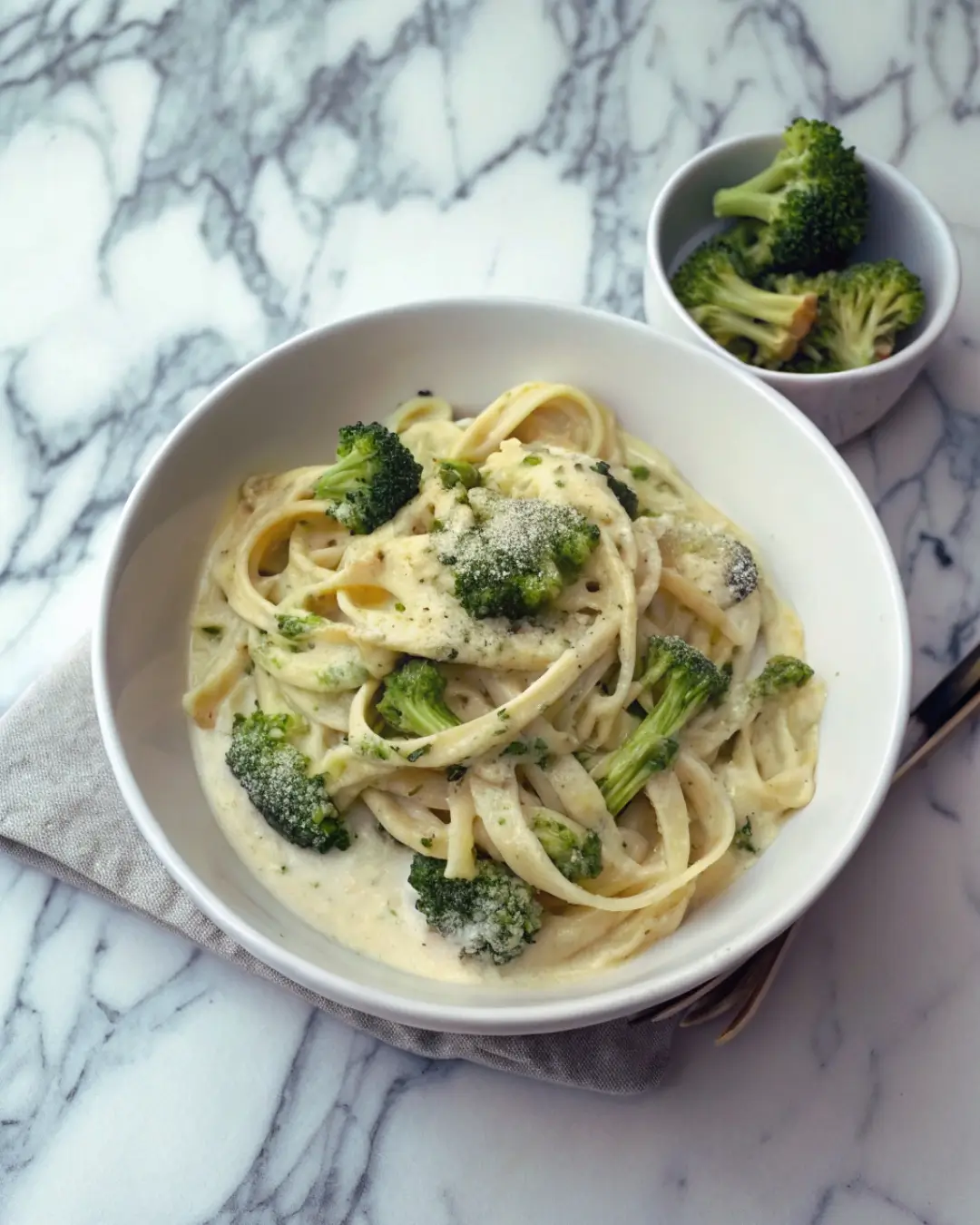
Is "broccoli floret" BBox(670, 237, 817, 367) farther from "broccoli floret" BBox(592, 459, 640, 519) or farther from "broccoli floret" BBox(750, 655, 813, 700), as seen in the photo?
"broccoli floret" BBox(750, 655, 813, 700)

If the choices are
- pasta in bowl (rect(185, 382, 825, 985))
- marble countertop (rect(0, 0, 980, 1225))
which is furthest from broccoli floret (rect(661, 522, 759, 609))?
marble countertop (rect(0, 0, 980, 1225))

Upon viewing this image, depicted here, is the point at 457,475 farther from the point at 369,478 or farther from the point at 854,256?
the point at 854,256

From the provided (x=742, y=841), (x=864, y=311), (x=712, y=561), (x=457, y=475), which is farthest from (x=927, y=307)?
(x=742, y=841)

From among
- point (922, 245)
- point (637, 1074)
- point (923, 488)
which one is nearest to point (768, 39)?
point (922, 245)

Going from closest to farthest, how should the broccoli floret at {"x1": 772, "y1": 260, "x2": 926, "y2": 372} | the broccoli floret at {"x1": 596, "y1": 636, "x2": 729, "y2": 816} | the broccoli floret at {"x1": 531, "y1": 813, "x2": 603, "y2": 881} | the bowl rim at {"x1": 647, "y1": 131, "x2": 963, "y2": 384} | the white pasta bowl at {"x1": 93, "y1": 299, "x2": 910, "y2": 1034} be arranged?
1. the white pasta bowl at {"x1": 93, "y1": 299, "x2": 910, "y2": 1034}
2. the broccoli floret at {"x1": 531, "y1": 813, "x2": 603, "y2": 881}
3. the broccoli floret at {"x1": 596, "y1": 636, "x2": 729, "y2": 816}
4. the bowl rim at {"x1": 647, "y1": 131, "x2": 963, "y2": 384}
5. the broccoli floret at {"x1": 772, "y1": 260, "x2": 926, "y2": 372}

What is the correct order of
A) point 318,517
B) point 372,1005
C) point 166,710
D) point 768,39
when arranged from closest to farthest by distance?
point 372,1005, point 166,710, point 318,517, point 768,39

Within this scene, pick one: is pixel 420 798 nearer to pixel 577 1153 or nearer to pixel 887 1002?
pixel 577 1153

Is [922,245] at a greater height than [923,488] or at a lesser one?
greater
